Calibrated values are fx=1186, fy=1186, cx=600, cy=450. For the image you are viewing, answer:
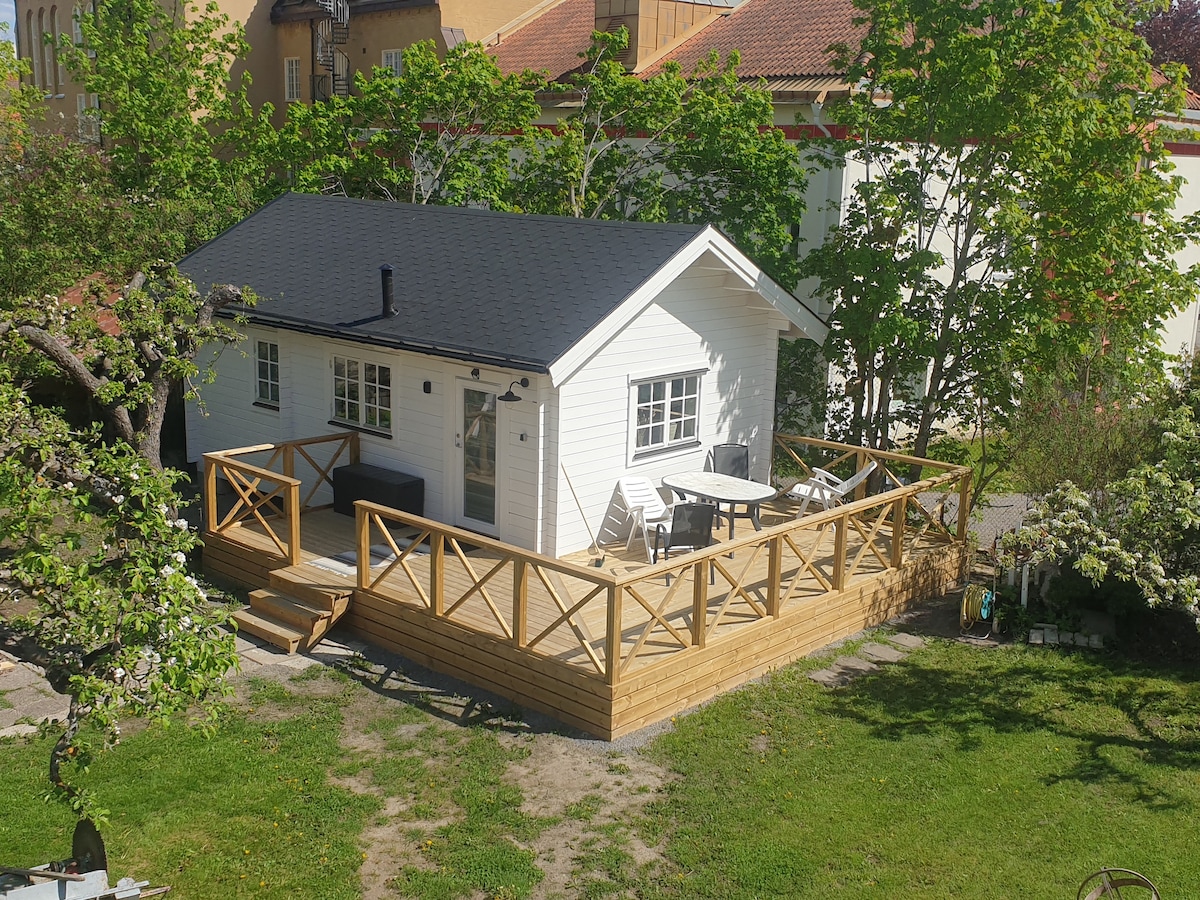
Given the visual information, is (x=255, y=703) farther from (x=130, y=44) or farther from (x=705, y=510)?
(x=130, y=44)

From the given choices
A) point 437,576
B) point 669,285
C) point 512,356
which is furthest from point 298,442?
point 669,285

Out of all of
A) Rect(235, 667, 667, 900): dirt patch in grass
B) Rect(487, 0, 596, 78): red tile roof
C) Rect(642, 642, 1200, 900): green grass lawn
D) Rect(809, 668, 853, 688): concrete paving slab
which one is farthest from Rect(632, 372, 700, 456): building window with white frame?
Rect(487, 0, 596, 78): red tile roof

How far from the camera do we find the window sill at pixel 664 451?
14.4 metres

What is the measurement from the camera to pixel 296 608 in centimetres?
1231

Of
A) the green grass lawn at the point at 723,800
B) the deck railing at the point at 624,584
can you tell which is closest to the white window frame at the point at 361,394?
the deck railing at the point at 624,584

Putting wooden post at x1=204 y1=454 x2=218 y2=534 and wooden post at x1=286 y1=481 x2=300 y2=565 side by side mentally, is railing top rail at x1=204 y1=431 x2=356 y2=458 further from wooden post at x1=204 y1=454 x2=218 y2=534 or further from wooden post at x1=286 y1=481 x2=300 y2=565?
wooden post at x1=286 y1=481 x2=300 y2=565

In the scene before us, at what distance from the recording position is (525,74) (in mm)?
22859

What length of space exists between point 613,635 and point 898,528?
4803 mm

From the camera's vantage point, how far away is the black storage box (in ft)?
46.2

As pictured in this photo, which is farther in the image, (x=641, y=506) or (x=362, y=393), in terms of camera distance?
(x=362, y=393)

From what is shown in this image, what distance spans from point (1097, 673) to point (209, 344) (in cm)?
1220

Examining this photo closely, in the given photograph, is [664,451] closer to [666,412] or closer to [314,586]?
[666,412]

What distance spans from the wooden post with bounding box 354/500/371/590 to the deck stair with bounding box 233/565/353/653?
0.22 m

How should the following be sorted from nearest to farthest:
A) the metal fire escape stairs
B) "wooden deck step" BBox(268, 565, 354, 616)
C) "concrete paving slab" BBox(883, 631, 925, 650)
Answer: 1. "wooden deck step" BBox(268, 565, 354, 616)
2. "concrete paving slab" BBox(883, 631, 925, 650)
3. the metal fire escape stairs
